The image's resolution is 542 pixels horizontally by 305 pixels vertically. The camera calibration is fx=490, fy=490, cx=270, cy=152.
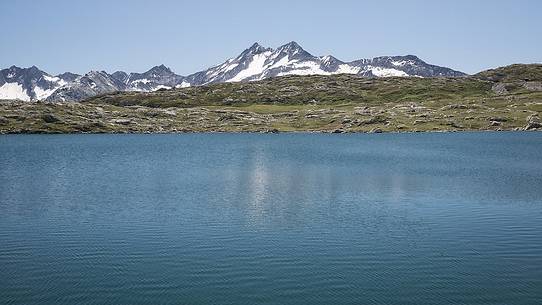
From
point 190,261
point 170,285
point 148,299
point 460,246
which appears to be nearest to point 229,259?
point 190,261

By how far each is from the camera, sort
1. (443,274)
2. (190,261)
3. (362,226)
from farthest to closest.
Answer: (362,226)
(190,261)
(443,274)

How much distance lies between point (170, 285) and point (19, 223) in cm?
2727

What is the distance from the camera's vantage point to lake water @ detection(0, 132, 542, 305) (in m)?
32.4

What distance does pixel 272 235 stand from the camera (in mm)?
46344

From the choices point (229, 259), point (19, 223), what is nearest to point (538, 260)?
point (229, 259)

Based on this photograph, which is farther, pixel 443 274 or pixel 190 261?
pixel 190 261

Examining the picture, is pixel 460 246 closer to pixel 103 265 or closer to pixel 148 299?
pixel 148 299

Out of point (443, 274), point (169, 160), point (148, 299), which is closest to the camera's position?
point (148, 299)

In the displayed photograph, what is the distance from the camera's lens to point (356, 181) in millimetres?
82500

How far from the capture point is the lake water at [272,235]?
32438 millimetres

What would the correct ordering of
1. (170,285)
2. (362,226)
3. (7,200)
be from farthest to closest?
(7,200)
(362,226)
(170,285)

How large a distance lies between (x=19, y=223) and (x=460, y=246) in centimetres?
4399

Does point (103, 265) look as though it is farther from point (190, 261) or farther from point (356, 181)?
point (356, 181)

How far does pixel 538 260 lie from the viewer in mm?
39156
